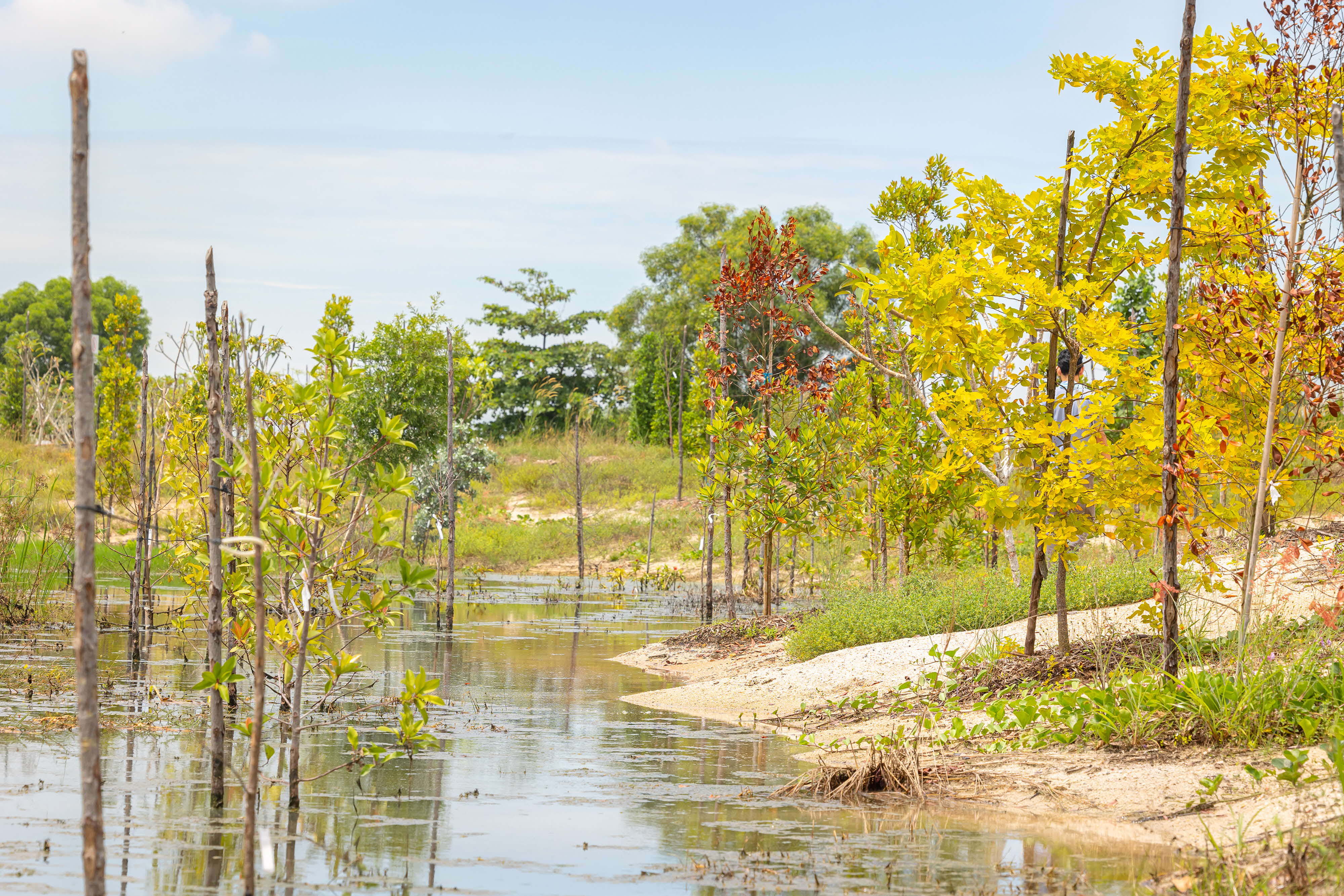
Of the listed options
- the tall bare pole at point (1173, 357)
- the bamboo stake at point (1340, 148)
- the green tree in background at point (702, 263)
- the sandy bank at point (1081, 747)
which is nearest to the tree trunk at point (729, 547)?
the sandy bank at point (1081, 747)

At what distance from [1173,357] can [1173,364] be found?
0.05m

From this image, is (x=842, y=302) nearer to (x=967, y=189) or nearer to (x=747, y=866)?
(x=967, y=189)

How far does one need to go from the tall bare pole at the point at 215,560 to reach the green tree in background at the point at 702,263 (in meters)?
37.9

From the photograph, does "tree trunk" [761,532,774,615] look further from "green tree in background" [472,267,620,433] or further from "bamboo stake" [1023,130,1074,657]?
"green tree in background" [472,267,620,433]

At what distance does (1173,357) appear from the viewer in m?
7.98

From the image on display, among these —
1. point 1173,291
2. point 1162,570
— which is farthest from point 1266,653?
point 1173,291

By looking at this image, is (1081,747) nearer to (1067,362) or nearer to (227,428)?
(1067,362)

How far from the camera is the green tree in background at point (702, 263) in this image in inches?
1896

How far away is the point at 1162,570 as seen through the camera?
26.4 feet

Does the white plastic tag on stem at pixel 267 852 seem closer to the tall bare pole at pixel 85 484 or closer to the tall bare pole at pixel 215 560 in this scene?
the tall bare pole at pixel 85 484

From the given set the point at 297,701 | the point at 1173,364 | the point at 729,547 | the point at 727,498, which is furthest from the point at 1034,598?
the point at 729,547

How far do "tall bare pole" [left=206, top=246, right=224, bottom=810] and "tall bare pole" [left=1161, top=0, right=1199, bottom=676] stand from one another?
19.4 ft

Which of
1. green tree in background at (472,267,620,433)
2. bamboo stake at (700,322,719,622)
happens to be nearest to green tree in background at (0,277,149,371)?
green tree in background at (472,267,620,433)

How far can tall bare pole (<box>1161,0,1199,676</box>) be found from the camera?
793 centimetres
